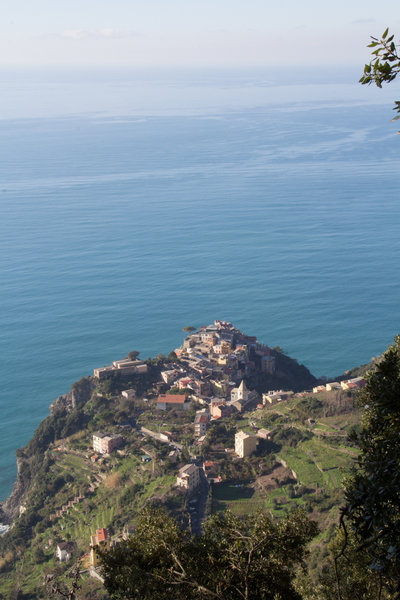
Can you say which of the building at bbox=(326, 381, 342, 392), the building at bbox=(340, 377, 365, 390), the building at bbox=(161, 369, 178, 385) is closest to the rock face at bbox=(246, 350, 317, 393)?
the building at bbox=(326, 381, 342, 392)

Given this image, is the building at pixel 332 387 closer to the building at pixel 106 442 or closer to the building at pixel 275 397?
the building at pixel 275 397

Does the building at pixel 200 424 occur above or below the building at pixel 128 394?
below

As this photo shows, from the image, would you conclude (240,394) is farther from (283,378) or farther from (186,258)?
(186,258)

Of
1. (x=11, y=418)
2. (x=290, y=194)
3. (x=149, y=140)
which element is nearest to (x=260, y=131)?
(x=149, y=140)

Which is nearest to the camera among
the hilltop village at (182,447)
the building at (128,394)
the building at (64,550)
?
the building at (64,550)

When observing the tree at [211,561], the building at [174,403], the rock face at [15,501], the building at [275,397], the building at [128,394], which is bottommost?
the rock face at [15,501]

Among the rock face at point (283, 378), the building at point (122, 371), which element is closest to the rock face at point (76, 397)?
the building at point (122, 371)

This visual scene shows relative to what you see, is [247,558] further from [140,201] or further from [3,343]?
[140,201]
